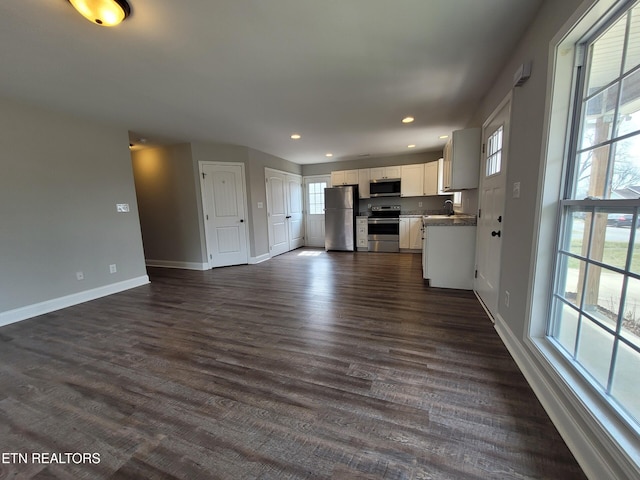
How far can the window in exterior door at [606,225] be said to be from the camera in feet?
3.44

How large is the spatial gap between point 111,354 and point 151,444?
1224mm

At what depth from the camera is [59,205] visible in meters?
3.21

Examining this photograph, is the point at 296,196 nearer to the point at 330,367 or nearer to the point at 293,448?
the point at 330,367

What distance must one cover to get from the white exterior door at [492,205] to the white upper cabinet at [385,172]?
10.6ft

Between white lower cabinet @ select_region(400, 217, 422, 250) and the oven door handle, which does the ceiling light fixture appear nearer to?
the oven door handle

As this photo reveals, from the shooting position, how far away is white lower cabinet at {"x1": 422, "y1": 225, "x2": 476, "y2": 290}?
3.31 metres

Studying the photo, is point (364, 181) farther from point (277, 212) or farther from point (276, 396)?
point (276, 396)

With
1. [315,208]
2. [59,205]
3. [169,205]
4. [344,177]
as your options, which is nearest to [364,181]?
[344,177]

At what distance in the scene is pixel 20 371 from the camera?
1935mm

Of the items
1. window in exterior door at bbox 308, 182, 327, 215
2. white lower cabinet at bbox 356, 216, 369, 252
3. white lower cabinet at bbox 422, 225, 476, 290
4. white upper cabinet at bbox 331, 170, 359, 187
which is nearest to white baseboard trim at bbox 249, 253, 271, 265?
window in exterior door at bbox 308, 182, 327, 215

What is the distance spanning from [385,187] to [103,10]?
225 inches

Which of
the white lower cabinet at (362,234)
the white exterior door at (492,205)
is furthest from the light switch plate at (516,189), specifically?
the white lower cabinet at (362,234)

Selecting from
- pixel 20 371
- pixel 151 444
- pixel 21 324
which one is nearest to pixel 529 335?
pixel 151 444

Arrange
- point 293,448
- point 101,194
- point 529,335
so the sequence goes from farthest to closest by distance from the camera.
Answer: point 101,194 < point 529,335 < point 293,448
